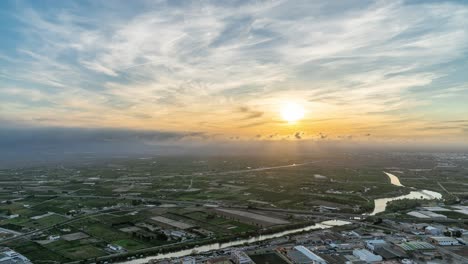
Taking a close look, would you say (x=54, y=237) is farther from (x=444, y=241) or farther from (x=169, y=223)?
(x=444, y=241)

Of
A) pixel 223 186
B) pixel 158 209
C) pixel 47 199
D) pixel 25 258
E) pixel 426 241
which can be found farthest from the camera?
pixel 223 186

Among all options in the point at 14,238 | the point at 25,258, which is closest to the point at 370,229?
the point at 25,258

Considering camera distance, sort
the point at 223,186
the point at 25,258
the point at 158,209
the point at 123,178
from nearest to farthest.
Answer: the point at 25,258 → the point at 158,209 → the point at 223,186 → the point at 123,178

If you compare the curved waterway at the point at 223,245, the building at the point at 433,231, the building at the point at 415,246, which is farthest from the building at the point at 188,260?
the building at the point at 433,231

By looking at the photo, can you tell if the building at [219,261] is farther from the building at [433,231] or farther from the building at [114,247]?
the building at [433,231]

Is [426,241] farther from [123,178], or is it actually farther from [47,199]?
[123,178]

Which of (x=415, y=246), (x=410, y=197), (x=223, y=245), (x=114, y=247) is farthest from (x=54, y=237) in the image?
(x=410, y=197)
